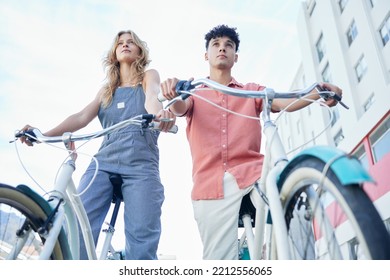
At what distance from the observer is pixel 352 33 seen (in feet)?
50.7

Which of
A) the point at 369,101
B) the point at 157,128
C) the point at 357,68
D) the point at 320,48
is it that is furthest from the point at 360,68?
the point at 157,128

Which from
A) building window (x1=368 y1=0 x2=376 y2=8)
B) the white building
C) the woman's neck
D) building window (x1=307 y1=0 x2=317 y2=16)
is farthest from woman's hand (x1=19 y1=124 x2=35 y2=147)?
building window (x1=307 y1=0 x2=317 y2=16)

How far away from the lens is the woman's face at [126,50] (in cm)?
274

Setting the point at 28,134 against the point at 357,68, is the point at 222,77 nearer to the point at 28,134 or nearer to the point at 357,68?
the point at 28,134

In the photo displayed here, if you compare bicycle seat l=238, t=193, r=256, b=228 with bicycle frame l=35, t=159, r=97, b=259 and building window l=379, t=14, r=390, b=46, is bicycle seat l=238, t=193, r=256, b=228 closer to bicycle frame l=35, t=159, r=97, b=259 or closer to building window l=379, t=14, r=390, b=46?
bicycle frame l=35, t=159, r=97, b=259

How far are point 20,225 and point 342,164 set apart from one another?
113 cm

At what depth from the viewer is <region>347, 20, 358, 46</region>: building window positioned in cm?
1517

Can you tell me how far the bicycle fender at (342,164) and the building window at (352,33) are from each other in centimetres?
1521

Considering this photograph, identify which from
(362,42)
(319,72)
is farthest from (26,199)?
(319,72)

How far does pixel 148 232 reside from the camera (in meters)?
2.29

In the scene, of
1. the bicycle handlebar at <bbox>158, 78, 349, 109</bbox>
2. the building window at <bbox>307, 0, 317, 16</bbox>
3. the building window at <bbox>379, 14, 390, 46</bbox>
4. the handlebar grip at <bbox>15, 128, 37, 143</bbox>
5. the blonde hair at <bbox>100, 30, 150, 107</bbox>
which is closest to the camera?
the bicycle handlebar at <bbox>158, 78, 349, 109</bbox>

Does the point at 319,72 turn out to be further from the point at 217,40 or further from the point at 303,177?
the point at 303,177
